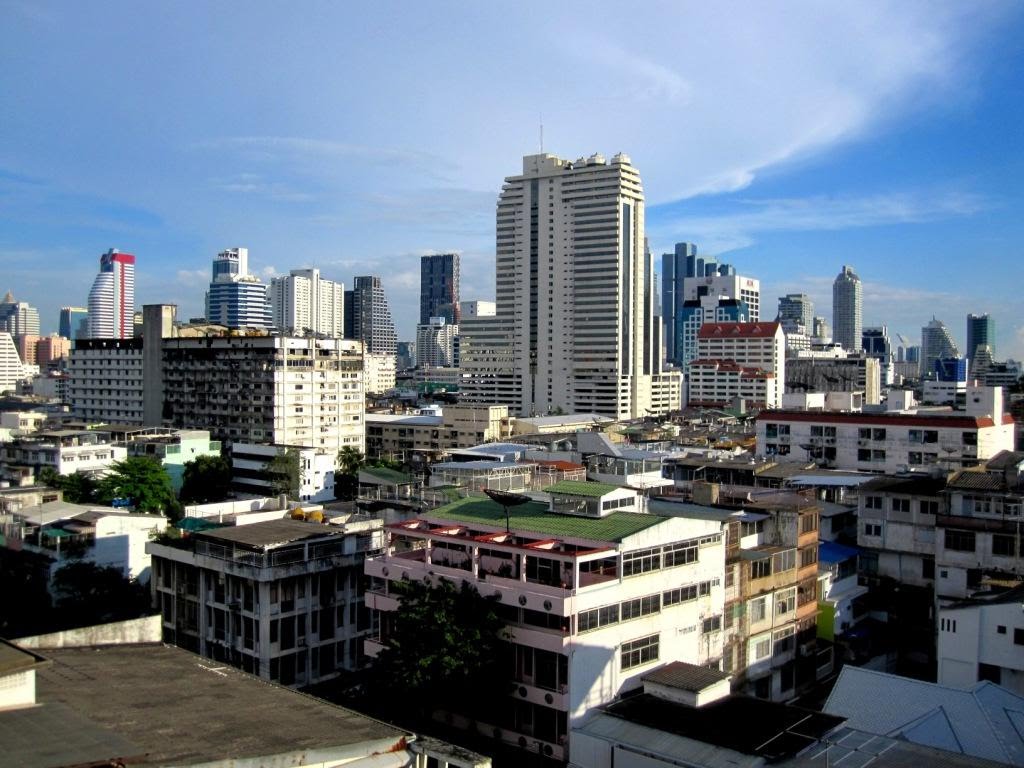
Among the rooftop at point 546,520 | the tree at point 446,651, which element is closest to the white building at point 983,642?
the rooftop at point 546,520

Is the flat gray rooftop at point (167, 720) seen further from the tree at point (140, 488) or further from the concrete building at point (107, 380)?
the concrete building at point (107, 380)

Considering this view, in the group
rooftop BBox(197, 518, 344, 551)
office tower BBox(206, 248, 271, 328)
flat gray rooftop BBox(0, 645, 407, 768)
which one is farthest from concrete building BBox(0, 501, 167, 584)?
office tower BBox(206, 248, 271, 328)

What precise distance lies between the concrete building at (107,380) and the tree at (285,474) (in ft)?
90.5

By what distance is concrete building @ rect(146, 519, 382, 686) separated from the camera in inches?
990

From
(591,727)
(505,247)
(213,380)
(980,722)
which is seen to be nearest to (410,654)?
(591,727)

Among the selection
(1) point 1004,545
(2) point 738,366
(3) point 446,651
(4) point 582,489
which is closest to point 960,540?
(1) point 1004,545

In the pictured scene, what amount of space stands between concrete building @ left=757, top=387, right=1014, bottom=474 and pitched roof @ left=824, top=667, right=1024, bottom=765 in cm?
2711

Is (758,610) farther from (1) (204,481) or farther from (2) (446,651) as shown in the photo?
(1) (204,481)

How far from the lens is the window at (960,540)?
28375mm

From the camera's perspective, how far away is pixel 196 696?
14.1 m

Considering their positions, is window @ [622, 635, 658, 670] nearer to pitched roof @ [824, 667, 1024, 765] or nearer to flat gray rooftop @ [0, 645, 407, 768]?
pitched roof @ [824, 667, 1024, 765]

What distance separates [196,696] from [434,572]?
7.43 meters

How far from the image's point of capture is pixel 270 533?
26750mm

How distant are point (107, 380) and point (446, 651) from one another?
230 feet
